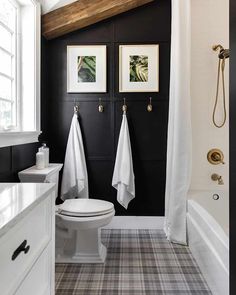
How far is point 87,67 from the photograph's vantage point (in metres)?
2.94

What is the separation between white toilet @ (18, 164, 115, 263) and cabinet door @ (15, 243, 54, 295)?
790 millimetres

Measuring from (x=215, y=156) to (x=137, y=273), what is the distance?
1.48 m

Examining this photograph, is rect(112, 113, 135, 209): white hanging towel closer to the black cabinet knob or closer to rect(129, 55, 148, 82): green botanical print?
rect(129, 55, 148, 82): green botanical print

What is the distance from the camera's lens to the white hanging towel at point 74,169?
2.87m

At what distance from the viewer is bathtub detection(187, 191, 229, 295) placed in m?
1.67

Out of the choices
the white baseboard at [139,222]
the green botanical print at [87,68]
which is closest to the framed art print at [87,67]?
the green botanical print at [87,68]

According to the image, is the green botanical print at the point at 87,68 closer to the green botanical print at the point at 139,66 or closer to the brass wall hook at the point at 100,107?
the brass wall hook at the point at 100,107

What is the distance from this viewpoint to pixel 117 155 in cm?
290

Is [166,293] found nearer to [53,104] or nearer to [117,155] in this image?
[117,155]

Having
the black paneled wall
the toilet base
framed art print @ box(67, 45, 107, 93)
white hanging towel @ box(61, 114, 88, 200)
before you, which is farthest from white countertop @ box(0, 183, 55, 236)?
framed art print @ box(67, 45, 107, 93)

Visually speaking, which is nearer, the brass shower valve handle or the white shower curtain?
the white shower curtain

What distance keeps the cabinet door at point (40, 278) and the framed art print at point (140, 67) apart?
6.79 feet

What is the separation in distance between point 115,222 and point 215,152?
1.32 metres

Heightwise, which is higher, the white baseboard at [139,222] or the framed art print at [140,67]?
the framed art print at [140,67]
